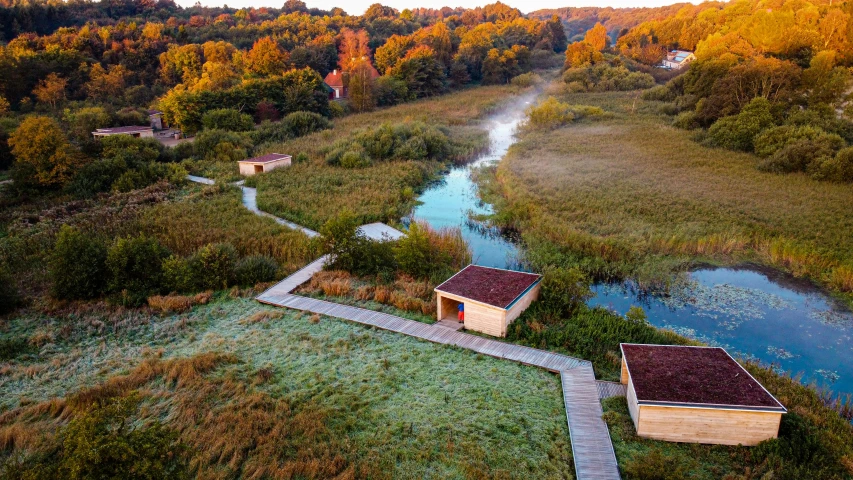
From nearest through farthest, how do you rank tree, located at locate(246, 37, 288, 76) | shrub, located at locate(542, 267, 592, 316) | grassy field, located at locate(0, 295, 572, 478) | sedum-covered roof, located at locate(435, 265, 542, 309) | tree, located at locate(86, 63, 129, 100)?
grassy field, located at locate(0, 295, 572, 478)
sedum-covered roof, located at locate(435, 265, 542, 309)
shrub, located at locate(542, 267, 592, 316)
tree, located at locate(86, 63, 129, 100)
tree, located at locate(246, 37, 288, 76)

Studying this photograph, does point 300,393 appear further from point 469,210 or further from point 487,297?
point 469,210

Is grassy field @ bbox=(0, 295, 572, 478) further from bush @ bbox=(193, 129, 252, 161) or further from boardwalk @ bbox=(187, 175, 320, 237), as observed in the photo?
bush @ bbox=(193, 129, 252, 161)

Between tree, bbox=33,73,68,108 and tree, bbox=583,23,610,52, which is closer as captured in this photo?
tree, bbox=33,73,68,108

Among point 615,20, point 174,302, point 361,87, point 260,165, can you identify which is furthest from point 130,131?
point 615,20

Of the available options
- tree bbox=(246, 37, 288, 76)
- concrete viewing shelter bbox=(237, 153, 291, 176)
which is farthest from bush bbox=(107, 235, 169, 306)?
tree bbox=(246, 37, 288, 76)

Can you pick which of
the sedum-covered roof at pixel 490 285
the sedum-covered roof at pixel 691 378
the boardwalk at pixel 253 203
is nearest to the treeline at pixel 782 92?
the sedum-covered roof at pixel 490 285

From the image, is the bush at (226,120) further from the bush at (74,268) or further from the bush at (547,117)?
the bush at (74,268)
